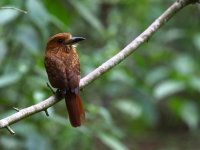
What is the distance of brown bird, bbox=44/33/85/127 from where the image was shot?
374cm

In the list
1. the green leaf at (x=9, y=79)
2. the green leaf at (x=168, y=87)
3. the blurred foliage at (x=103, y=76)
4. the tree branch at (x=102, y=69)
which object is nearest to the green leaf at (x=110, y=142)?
the blurred foliage at (x=103, y=76)

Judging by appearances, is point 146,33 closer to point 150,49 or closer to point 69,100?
point 69,100

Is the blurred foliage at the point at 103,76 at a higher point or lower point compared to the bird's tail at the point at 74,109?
lower

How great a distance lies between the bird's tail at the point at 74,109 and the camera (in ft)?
12.0

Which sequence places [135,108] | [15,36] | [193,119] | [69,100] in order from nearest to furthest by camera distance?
[69,100], [15,36], [193,119], [135,108]

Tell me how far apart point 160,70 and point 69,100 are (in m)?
2.62

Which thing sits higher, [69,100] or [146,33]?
[146,33]

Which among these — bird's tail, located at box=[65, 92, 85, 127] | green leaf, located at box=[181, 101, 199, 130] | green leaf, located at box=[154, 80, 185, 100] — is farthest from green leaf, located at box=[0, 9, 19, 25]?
green leaf, located at box=[181, 101, 199, 130]

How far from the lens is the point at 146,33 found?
12.5ft

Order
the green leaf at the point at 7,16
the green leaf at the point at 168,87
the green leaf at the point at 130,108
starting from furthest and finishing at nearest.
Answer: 1. the green leaf at the point at 130,108
2. the green leaf at the point at 168,87
3. the green leaf at the point at 7,16

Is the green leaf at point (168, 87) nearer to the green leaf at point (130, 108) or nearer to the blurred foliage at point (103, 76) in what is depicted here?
the blurred foliage at point (103, 76)

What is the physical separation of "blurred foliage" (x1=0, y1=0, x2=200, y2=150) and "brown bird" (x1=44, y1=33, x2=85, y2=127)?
A: 23.2 inches

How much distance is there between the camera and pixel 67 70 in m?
3.90

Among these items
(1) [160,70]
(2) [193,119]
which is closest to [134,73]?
(1) [160,70]
